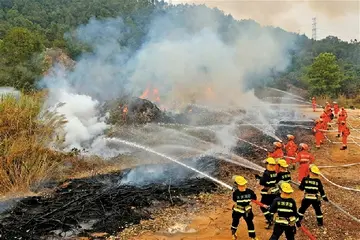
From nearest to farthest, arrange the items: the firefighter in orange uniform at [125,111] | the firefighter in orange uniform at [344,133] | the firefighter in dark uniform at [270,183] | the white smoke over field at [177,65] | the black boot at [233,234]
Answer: the black boot at [233,234] < the firefighter in dark uniform at [270,183] < the firefighter in orange uniform at [344,133] < the firefighter in orange uniform at [125,111] < the white smoke over field at [177,65]

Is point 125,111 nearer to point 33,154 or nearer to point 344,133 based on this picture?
point 33,154

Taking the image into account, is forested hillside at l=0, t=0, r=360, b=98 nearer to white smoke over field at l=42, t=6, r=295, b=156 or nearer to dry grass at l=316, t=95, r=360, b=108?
white smoke over field at l=42, t=6, r=295, b=156

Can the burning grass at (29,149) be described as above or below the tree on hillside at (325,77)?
below

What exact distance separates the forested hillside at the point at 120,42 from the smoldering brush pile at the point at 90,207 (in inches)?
445

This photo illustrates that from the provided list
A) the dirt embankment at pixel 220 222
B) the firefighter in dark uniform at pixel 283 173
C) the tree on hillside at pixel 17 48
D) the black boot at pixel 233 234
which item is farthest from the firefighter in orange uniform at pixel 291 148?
the tree on hillside at pixel 17 48

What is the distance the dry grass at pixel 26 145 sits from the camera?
1128 centimetres

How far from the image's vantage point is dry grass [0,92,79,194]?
11.3 m

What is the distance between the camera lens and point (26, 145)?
11742 millimetres

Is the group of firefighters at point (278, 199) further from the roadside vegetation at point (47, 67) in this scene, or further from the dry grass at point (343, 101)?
the dry grass at point (343, 101)

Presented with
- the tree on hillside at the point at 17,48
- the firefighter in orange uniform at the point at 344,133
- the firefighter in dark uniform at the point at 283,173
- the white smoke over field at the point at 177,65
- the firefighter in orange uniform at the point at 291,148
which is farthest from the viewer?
the white smoke over field at the point at 177,65

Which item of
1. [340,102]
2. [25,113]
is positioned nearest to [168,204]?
[25,113]

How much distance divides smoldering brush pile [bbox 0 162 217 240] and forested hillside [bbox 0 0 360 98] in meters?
11.3

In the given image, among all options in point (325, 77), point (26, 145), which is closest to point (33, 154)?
point (26, 145)

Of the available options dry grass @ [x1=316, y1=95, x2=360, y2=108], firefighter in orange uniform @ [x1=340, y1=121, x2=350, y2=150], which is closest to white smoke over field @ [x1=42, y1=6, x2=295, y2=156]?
dry grass @ [x1=316, y1=95, x2=360, y2=108]
